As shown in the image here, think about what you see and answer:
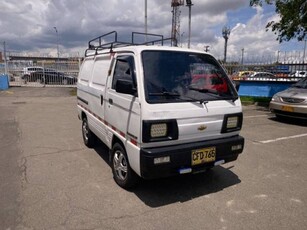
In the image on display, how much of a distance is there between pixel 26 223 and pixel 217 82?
10.6 feet

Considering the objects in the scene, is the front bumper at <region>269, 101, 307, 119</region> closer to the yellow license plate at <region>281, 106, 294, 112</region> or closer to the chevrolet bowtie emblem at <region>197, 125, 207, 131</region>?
the yellow license plate at <region>281, 106, 294, 112</region>

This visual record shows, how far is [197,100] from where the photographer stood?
365 centimetres

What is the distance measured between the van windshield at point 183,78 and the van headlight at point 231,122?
0.28 m

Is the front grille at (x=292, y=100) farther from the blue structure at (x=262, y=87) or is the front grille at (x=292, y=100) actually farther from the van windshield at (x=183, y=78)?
the blue structure at (x=262, y=87)

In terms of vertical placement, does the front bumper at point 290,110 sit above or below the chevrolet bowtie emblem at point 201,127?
below

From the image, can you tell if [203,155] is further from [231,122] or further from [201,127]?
[231,122]

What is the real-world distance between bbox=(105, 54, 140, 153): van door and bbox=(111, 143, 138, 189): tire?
0.77ft

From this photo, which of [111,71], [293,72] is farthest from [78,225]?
[293,72]

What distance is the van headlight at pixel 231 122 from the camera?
3846 millimetres

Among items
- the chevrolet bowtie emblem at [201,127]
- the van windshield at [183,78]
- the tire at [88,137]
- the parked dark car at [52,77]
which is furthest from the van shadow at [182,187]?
the parked dark car at [52,77]

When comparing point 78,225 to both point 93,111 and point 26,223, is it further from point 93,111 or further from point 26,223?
point 93,111

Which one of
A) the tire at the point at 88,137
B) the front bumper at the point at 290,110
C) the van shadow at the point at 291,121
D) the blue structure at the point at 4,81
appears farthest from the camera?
the blue structure at the point at 4,81

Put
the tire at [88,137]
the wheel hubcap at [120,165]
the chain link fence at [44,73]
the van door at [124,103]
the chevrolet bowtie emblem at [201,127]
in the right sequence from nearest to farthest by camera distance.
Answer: the van door at [124,103] < the chevrolet bowtie emblem at [201,127] < the wheel hubcap at [120,165] < the tire at [88,137] < the chain link fence at [44,73]

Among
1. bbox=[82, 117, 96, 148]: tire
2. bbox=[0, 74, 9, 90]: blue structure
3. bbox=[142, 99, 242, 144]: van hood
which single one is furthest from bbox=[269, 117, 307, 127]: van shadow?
bbox=[0, 74, 9, 90]: blue structure
